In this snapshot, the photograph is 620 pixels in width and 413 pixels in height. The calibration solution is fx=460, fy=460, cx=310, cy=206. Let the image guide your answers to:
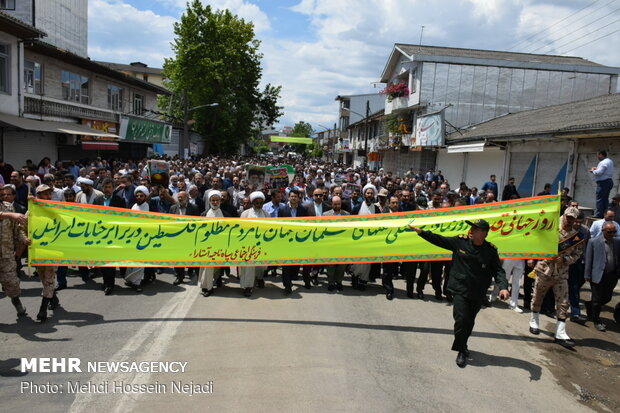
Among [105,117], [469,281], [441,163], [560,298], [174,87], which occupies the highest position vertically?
[174,87]

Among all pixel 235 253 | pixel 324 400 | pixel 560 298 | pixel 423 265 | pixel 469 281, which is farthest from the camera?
pixel 423 265

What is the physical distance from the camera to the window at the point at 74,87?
2522 centimetres

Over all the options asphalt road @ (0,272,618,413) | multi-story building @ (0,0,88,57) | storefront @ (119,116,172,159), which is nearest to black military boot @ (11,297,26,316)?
asphalt road @ (0,272,618,413)

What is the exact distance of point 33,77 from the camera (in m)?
22.4

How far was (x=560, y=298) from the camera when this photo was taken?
671 centimetres

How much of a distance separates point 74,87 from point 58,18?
25.8 feet

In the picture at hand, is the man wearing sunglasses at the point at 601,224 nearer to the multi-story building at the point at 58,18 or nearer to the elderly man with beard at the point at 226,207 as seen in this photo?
the elderly man with beard at the point at 226,207

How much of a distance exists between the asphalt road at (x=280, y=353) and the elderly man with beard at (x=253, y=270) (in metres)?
0.32

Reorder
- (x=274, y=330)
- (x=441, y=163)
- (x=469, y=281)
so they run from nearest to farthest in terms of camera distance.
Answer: (x=469, y=281) → (x=274, y=330) → (x=441, y=163)

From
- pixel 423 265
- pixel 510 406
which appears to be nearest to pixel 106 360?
pixel 510 406

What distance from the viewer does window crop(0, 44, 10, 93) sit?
1869cm

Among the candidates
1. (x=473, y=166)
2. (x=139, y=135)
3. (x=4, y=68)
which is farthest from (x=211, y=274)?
(x=139, y=135)

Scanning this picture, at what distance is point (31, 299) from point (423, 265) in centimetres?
671

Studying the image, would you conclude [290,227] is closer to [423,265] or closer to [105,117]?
[423,265]
